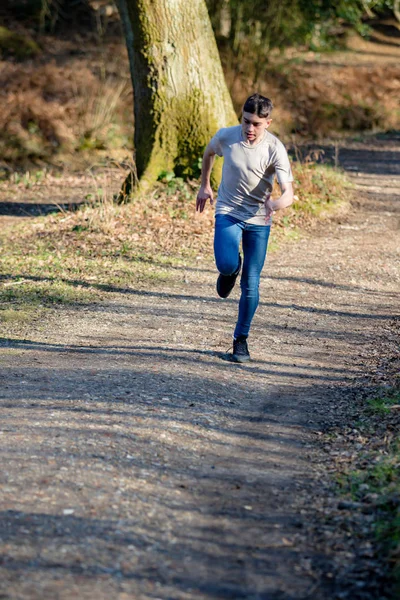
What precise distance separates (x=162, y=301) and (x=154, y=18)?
5.08 meters

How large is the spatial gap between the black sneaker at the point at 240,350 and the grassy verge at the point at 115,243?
7.66ft

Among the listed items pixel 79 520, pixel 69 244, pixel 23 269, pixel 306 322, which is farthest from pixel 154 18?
pixel 79 520

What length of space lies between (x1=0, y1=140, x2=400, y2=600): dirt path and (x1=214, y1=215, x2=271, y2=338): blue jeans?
67cm

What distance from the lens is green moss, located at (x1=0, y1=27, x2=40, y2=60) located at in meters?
23.1

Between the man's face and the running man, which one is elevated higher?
the man's face

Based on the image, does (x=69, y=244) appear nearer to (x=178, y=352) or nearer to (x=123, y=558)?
(x=178, y=352)

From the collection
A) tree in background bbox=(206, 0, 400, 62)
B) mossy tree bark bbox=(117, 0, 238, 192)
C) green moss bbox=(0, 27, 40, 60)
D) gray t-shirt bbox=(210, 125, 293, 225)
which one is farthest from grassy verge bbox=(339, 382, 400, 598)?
green moss bbox=(0, 27, 40, 60)

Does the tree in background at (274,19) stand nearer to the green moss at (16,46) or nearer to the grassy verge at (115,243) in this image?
the green moss at (16,46)

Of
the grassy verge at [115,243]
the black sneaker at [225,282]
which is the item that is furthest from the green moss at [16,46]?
the black sneaker at [225,282]

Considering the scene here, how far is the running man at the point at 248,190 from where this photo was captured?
19.8ft

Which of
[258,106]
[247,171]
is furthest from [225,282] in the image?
[258,106]

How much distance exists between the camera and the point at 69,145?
1852 centimetres

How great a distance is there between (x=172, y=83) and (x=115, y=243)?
2.91 m

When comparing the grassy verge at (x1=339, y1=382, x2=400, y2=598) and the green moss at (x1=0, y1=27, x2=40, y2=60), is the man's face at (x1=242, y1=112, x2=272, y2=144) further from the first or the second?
the green moss at (x1=0, y1=27, x2=40, y2=60)
